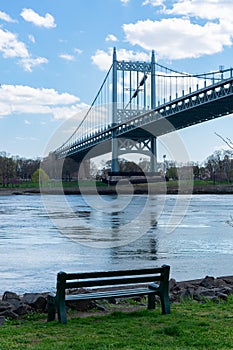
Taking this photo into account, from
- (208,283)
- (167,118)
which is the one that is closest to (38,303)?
(208,283)

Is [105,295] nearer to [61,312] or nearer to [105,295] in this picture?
[105,295]

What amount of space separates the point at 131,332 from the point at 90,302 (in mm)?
1340

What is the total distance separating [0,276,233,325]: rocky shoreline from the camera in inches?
208

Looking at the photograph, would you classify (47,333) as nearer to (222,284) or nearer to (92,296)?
(92,296)

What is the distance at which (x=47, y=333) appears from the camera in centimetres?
427

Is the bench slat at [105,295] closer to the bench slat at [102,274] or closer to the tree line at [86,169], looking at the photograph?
the bench slat at [102,274]

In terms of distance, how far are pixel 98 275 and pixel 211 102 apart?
112 ft

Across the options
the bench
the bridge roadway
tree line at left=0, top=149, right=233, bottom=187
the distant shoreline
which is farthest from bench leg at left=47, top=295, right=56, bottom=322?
tree line at left=0, top=149, right=233, bottom=187

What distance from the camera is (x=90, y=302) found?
5.49 m

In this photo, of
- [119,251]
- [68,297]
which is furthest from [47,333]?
[119,251]

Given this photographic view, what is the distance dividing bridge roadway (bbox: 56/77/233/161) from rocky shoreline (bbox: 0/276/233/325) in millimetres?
29185

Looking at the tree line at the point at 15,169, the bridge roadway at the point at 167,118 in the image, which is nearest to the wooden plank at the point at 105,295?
the bridge roadway at the point at 167,118

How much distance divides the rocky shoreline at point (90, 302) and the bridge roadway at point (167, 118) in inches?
1149

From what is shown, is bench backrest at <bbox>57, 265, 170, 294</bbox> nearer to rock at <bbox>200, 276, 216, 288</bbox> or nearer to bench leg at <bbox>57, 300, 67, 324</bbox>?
bench leg at <bbox>57, 300, 67, 324</bbox>
